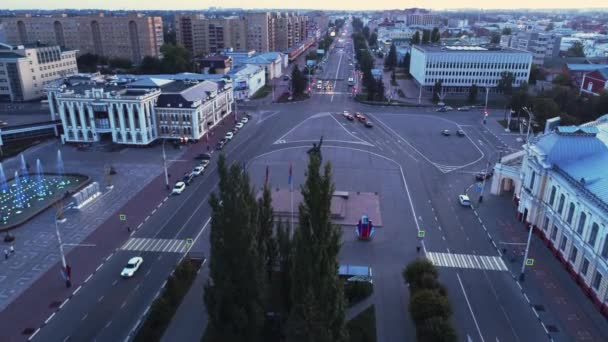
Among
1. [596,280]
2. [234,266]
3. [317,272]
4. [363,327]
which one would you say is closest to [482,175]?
[596,280]

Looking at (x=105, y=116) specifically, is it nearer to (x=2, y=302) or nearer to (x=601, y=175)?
(x=2, y=302)

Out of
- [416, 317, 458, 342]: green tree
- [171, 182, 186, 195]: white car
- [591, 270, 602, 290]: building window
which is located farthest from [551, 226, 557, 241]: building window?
[171, 182, 186, 195]: white car

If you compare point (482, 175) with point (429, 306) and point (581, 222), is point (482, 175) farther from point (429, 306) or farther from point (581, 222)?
point (429, 306)

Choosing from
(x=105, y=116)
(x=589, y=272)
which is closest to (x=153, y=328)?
(x=589, y=272)

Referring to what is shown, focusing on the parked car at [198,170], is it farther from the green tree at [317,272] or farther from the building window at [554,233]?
the building window at [554,233]

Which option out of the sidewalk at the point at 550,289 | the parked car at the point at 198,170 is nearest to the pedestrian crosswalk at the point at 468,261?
the sidewalk at the point at 550,289

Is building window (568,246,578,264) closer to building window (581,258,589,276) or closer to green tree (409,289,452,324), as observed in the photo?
building window (581,258,589,276)
